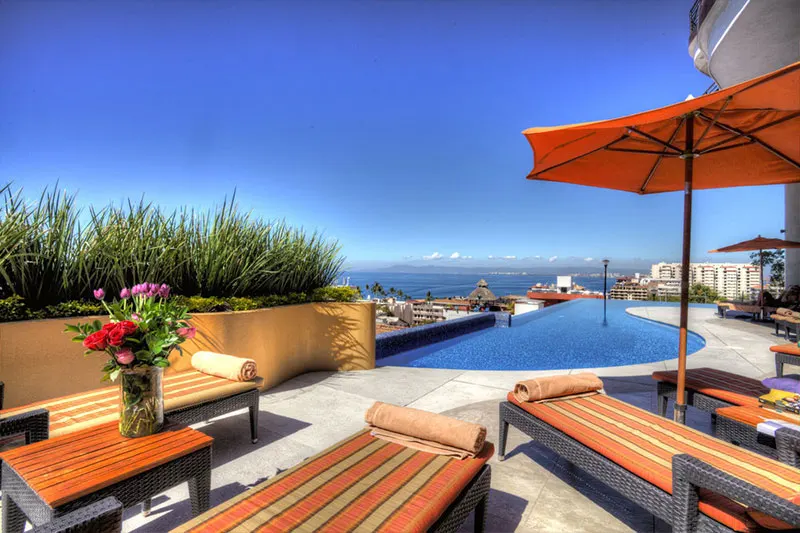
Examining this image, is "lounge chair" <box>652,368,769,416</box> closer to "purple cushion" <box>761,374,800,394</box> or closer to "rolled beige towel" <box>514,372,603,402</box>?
"purple cushion" <box>761,374,800,394</box>

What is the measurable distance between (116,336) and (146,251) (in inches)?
98.9

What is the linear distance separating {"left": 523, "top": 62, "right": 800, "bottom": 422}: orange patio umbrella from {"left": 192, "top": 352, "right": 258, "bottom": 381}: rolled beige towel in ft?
9.79

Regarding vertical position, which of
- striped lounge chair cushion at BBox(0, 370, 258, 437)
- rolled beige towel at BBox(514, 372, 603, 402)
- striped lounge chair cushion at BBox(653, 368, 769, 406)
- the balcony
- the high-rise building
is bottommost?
striped lounge chair cushion at BBox(653, 368, 769, 406)

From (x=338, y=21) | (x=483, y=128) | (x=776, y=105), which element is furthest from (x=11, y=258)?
(x=483, y=128)

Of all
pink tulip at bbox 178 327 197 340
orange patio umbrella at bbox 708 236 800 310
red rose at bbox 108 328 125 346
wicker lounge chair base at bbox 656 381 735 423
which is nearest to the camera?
red rose at bbox 108 328 125 346

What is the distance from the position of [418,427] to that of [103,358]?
3166 mm

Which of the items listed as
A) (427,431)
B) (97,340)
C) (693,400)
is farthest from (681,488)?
(97,340)

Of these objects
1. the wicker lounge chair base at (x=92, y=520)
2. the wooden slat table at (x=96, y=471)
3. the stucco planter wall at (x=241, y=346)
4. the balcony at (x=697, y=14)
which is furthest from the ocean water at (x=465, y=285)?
the wicker lounge chair base at (x=92, y=520)

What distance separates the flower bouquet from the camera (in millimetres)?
1807

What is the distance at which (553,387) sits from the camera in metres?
2.68

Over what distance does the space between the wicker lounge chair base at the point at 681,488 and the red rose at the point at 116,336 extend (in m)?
2.50

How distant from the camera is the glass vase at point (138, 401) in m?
1.89

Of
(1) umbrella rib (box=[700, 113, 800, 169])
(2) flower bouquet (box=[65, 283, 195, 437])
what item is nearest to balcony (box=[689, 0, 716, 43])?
(1) umbrella rib (box=[700, 113, 800, 169])

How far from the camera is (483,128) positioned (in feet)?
89.5
